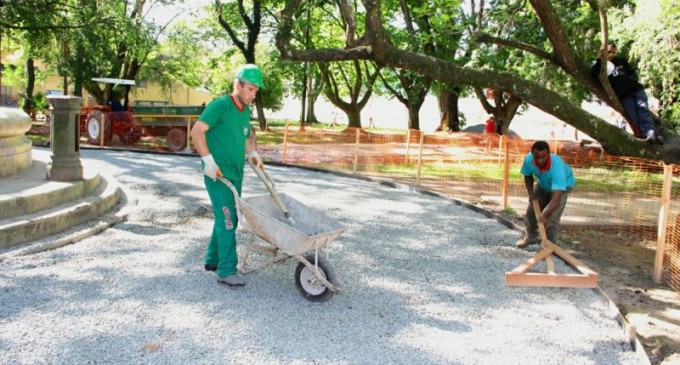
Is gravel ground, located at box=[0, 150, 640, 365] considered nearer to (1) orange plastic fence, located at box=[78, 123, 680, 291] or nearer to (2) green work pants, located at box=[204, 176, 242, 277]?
(2) green work pants, located at box=[204, 176, 242, 277]

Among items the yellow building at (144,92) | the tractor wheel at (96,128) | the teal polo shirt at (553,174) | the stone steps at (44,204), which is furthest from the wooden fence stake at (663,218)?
the yellow building at (144,92)

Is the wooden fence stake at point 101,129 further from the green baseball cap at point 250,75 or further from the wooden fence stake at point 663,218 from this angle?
the wooden fence stake at point 663,218

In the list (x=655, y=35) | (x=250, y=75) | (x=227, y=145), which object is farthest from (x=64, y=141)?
(x=655, y=35)

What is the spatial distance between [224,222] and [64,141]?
13.2 ft

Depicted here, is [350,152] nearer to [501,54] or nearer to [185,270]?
[501,54]

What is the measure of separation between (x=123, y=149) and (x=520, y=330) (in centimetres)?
1429

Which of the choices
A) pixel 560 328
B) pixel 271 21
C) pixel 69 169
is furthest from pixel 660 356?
pixel 271 21

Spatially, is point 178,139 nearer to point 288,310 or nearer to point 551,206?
point 551,206

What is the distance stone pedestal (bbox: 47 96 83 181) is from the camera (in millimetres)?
7555

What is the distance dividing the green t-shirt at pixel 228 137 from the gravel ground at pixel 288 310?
81cm

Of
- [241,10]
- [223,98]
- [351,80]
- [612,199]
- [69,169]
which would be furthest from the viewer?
[351,80]

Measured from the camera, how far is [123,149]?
16562mm

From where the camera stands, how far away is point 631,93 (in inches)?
315

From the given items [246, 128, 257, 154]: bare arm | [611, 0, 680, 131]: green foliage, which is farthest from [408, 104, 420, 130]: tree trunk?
[246, 128, 257, 154]: bare arm
